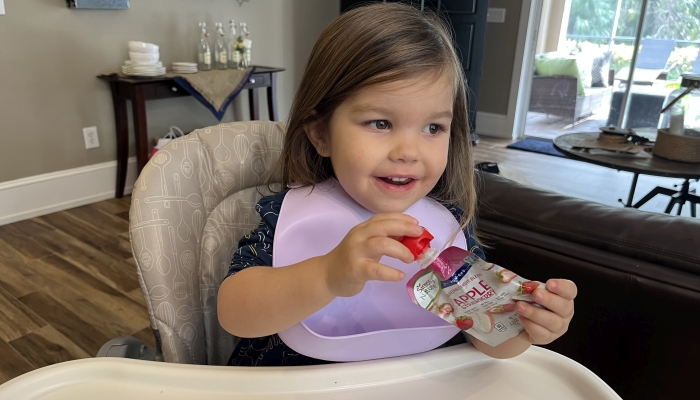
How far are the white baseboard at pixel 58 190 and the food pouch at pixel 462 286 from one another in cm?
307

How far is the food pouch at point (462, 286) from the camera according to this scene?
1.88ft

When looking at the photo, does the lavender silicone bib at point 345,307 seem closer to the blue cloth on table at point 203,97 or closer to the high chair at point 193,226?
the high chair at point 193,226

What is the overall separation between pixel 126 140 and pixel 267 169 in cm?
253

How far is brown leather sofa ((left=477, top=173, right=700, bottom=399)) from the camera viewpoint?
0.95 metres

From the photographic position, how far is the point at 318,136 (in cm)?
88

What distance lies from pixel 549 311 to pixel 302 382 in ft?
1.12

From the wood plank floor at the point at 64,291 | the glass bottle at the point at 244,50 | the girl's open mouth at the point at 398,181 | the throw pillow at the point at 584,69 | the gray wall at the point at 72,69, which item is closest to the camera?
the girl's open mouth at the point at 398,181

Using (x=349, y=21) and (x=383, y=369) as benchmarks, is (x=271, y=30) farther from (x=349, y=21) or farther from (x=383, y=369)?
(x=383, y=369)

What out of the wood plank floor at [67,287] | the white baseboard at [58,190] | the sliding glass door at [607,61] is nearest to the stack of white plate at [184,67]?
the white baseboard at [58,190]

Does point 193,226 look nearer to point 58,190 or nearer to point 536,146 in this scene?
point 58,190

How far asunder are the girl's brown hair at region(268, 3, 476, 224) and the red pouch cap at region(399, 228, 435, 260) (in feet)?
0.95

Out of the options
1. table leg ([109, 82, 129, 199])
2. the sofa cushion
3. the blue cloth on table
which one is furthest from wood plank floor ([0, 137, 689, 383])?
the sofa cushion

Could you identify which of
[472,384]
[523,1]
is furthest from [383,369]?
[523,1]

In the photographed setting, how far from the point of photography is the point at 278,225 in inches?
29.8
